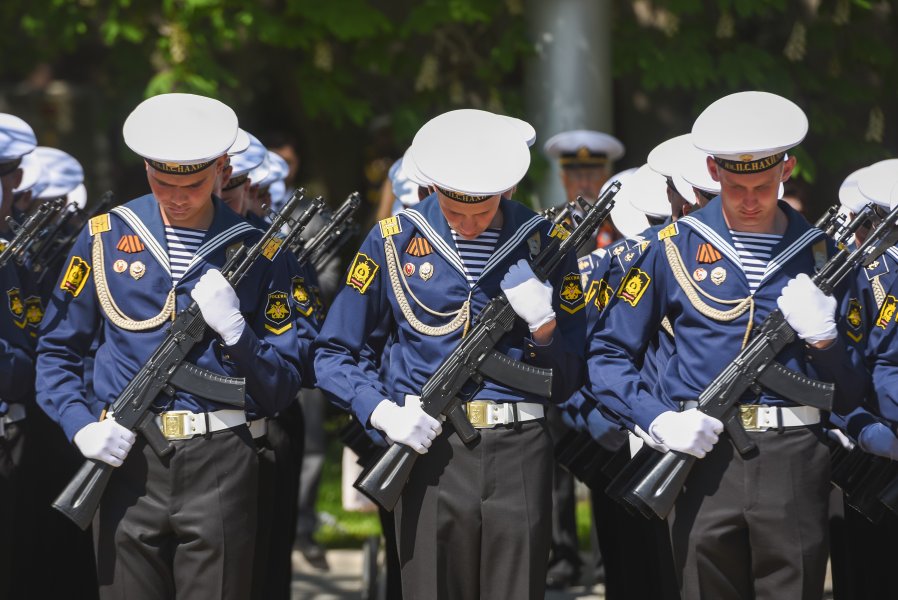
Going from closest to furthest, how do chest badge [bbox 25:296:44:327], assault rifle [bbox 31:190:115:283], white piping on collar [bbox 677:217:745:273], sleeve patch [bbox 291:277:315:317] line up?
white piping on collar [bbox 677:217:745:273], sleeve patch [bbox 291:277:315:317], chest badge [bbox 25:296:44:327], assault rifle [bbox 31:190:115:283]

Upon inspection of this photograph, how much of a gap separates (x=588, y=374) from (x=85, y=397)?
5.56 ft

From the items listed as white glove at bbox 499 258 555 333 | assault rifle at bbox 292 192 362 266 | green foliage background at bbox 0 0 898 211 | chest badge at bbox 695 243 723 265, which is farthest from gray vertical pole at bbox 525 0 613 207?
white glove at bbox 499 258 555 333

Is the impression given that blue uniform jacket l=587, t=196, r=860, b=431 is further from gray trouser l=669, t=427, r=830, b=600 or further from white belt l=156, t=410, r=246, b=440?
white belt l=156, t=410, r=246, b=440

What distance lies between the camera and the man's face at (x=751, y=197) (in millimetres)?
4820

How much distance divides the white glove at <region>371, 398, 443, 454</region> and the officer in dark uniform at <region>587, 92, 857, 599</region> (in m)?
0.63

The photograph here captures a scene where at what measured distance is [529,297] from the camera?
4.78m

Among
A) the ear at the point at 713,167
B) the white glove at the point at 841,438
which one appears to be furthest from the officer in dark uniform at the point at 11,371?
the white glove at the point at 841,438

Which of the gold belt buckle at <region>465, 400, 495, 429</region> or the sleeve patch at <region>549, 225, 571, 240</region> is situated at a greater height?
the sleeve patch at <region>549, 225, 571, 240</region>

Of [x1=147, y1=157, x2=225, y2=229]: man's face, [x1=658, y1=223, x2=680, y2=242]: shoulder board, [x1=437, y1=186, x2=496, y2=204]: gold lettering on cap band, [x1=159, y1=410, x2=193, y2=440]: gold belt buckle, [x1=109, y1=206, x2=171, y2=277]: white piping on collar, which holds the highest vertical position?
[x1=658, y1=223, x2=680, y2=242]: shoulder board

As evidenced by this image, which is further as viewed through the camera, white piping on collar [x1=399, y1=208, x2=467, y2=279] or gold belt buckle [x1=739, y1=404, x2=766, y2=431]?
white piping on collar [x1=399, y1=208, x2=467, y2=279]

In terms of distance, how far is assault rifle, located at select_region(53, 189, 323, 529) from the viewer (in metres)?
4.76

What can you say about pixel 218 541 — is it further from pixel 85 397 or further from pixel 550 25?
pixel 550 25

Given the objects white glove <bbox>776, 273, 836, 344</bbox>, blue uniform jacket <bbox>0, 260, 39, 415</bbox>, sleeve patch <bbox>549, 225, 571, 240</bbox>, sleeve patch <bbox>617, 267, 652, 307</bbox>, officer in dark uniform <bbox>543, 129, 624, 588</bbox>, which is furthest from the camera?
officer in dark uniform <bbox>543, 129, 624, 588</bbox>

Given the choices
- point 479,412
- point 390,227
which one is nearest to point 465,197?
point 390,227
